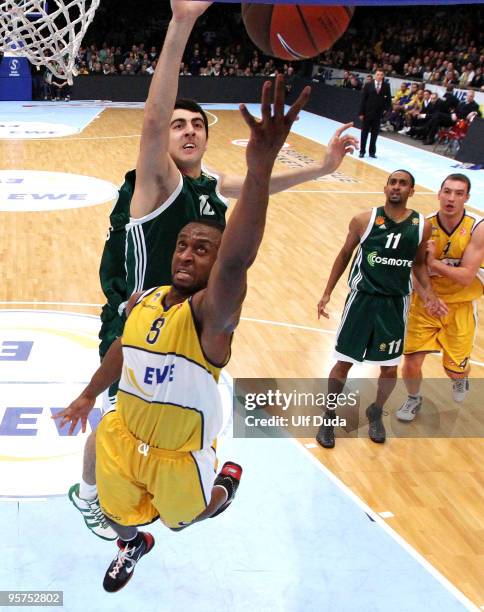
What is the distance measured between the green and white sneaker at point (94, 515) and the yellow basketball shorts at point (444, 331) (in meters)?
2.49

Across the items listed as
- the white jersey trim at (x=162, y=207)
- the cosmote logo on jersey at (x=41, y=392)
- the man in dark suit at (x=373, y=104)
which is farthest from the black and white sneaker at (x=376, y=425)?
the man in dark suit at (x=373, y=104)

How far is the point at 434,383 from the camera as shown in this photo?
223 inches

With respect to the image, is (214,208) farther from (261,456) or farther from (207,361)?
(261,456)

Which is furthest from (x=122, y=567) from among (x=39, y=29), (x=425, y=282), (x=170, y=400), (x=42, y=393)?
(x=39, y=29)

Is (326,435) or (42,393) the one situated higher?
(326,435)

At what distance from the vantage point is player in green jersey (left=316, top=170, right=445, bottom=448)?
178 inches

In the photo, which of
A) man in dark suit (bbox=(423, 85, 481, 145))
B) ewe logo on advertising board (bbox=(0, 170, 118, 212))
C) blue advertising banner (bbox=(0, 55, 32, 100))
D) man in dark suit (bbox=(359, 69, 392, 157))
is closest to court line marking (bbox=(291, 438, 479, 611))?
ewe logo on advertising board (bbox=(0, 170, 118, 212))

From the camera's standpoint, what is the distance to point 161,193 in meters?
3.00

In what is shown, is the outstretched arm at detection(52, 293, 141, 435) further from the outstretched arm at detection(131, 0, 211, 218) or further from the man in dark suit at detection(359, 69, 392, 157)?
the man in dark suit at detection(359, 69, 392, 157)

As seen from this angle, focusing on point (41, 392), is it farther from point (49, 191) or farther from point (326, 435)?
point (49, 191)

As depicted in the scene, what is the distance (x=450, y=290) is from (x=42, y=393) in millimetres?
2858

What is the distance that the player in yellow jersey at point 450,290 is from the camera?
Result: 15.6ft

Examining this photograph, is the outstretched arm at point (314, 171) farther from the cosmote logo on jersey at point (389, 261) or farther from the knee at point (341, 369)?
the knee at point (341, 369)

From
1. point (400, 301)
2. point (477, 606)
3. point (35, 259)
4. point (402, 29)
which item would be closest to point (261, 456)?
point (400, 301)
